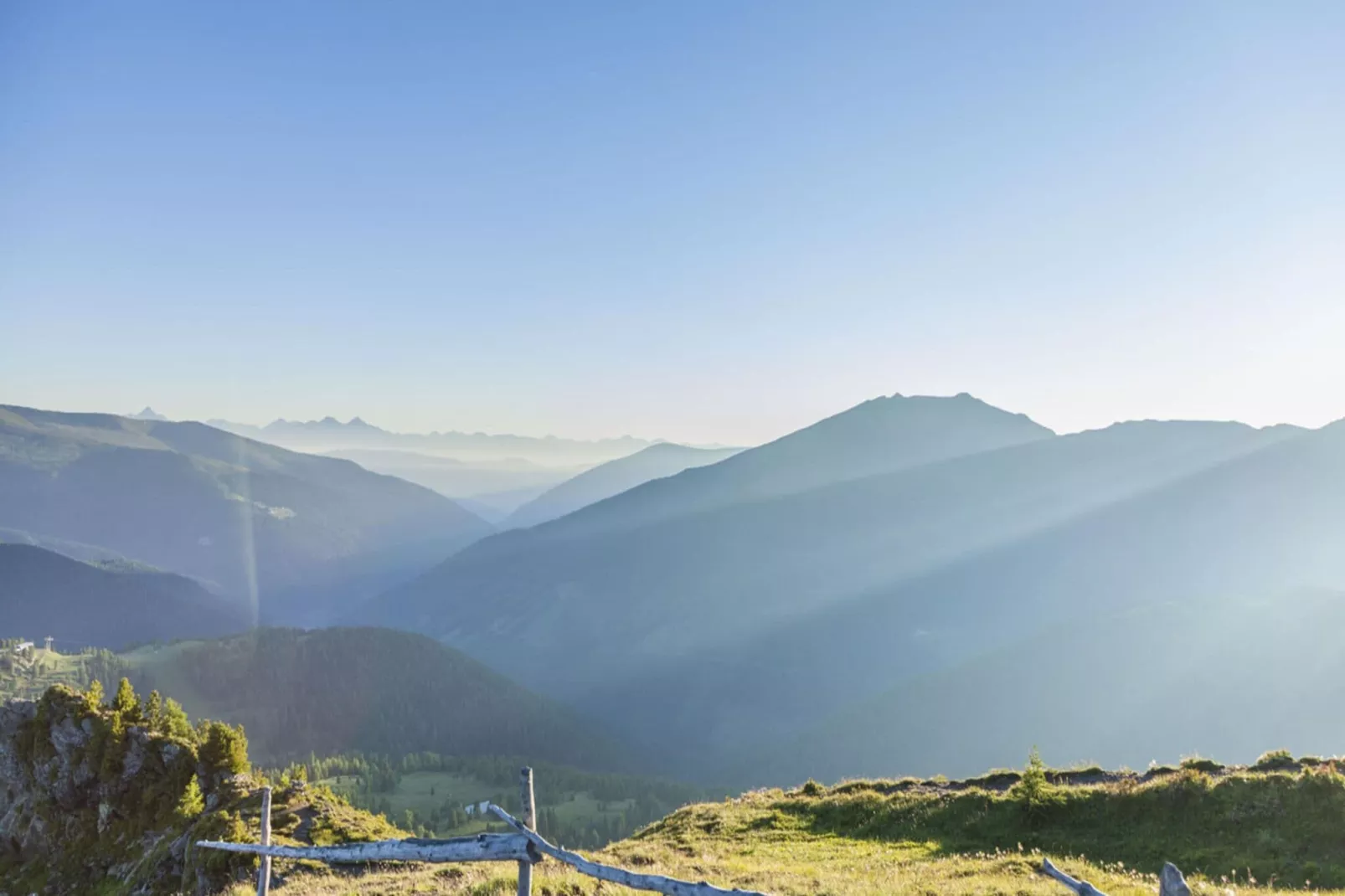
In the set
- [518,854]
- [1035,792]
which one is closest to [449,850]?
[518,854]

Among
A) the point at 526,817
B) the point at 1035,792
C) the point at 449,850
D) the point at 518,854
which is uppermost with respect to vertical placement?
the point at 518,854

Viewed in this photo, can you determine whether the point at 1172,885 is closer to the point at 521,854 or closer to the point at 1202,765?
the point at 521,854

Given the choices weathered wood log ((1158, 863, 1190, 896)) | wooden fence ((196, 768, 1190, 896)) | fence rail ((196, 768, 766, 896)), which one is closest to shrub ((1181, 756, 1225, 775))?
wooden fence ((196, 768, 1190, 896))

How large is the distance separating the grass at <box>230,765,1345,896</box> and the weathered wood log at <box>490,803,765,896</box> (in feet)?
10.0

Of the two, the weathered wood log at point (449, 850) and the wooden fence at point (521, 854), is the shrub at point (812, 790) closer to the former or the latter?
the wooden fence at point (521, 854)

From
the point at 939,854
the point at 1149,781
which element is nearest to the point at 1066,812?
the point at 1149,781

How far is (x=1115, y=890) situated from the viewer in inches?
554

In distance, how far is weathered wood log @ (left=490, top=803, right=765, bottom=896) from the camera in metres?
9.04

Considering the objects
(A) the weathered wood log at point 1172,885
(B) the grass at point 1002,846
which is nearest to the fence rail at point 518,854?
(B) the grass at point 1002,846

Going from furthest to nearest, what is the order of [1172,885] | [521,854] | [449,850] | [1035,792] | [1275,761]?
[1275,761]
[1035,792]
[449,850]
[521,854]
[1172,885]

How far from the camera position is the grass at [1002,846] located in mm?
16562

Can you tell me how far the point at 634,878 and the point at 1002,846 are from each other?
64.1 feet

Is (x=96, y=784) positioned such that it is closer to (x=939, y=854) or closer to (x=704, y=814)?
(x=704, y=814)

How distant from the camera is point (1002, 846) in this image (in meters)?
23.8
